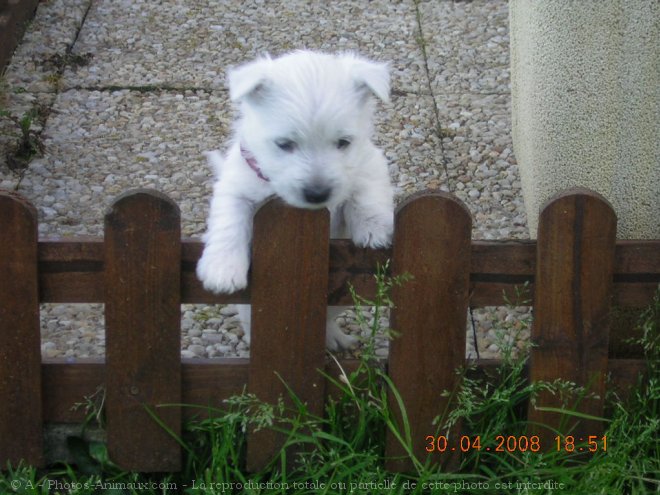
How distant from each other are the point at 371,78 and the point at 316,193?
1.60 ft

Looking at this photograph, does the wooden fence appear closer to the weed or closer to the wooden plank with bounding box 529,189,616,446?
the wooden plank with bounding box 529,189,616,446

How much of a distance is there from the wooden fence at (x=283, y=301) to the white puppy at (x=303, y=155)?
15 centimetres

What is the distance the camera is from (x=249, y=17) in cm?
620

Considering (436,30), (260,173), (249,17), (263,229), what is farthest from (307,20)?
(263,229)

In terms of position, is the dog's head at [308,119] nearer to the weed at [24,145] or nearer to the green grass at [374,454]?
the green grass at [374,454]

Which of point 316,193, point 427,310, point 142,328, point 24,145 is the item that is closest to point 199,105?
point 24,145

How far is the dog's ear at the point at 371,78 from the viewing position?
316 cm

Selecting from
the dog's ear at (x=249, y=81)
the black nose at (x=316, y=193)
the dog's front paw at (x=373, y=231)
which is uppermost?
the dog's ear at (x=249, y=81)

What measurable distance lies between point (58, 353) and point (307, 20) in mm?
3239

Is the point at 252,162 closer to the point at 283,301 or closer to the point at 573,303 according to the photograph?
the point at 283,301

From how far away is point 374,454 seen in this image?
2910 millimetres

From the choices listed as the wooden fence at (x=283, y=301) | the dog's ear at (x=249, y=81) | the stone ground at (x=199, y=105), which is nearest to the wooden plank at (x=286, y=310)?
the wooden fence at (x=283, y=301)

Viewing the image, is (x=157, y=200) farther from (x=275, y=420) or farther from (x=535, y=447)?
(x=535, y=447)

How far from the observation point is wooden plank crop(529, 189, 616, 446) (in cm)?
272
